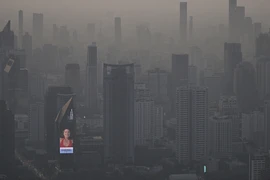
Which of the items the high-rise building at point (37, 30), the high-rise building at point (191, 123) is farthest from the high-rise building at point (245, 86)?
the high-rise building at point (37, 30)

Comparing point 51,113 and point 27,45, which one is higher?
point 27,45

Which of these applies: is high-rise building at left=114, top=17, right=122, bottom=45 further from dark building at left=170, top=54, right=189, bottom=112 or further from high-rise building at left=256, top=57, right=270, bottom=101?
high-rise building at left=256, top=57, right=270, bottom=101

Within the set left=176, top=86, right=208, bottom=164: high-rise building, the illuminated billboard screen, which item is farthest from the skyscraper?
the illuminated billboard screen

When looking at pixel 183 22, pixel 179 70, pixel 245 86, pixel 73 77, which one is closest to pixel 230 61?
pixel 245 86

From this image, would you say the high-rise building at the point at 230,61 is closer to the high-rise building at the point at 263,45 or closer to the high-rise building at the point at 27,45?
the high-rise building at the point at 263,45

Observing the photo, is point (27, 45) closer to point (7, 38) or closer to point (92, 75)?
point (7, 38)

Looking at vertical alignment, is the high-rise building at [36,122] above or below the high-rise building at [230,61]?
below

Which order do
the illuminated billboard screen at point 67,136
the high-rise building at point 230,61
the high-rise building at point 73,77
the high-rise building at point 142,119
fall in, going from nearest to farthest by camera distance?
the illuminated billboard screen at point 67,136 → the high-rise building at point 142,119 → the high-rise building at point 73,77 → the high-rise building at point 230,61
